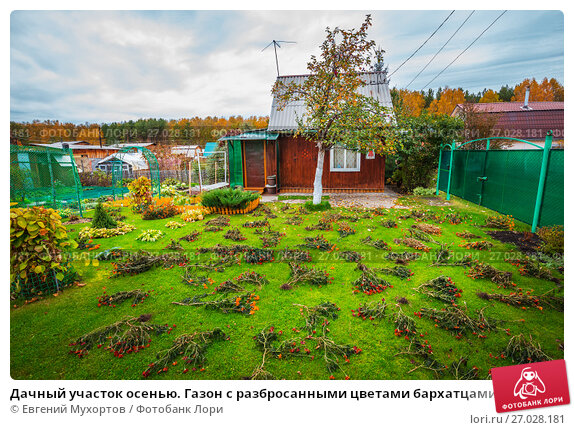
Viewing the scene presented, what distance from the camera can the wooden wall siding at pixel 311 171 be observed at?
12352 millimetres

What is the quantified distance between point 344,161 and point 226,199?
647 centimetres

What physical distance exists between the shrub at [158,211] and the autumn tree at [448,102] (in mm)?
43778

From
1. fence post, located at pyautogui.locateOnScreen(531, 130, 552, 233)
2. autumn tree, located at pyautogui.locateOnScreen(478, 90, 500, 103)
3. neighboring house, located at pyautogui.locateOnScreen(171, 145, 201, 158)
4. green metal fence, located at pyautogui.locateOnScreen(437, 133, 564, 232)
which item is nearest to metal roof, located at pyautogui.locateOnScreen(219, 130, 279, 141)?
green metal fence, located at pyautogui.locateOnScreen(437, 133, 564, 232)

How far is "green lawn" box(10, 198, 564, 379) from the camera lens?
2434 millimetres

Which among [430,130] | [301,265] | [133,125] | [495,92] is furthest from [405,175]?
[133,125]

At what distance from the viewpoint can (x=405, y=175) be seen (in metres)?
12.2

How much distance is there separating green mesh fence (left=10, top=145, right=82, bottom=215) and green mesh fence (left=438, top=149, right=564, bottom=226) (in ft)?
41.8

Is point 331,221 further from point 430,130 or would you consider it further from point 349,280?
point 430,130

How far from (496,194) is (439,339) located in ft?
23.8

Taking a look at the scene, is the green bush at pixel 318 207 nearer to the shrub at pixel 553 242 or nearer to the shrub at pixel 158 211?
the shrub at pixel 158 211

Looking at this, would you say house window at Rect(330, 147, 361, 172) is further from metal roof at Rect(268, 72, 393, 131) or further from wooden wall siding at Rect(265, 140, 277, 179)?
wooden wall siding at Rect(265, 140, 277, 179)

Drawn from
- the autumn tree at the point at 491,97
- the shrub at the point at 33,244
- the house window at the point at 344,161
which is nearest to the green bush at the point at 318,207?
the house window at the point at 344,161
